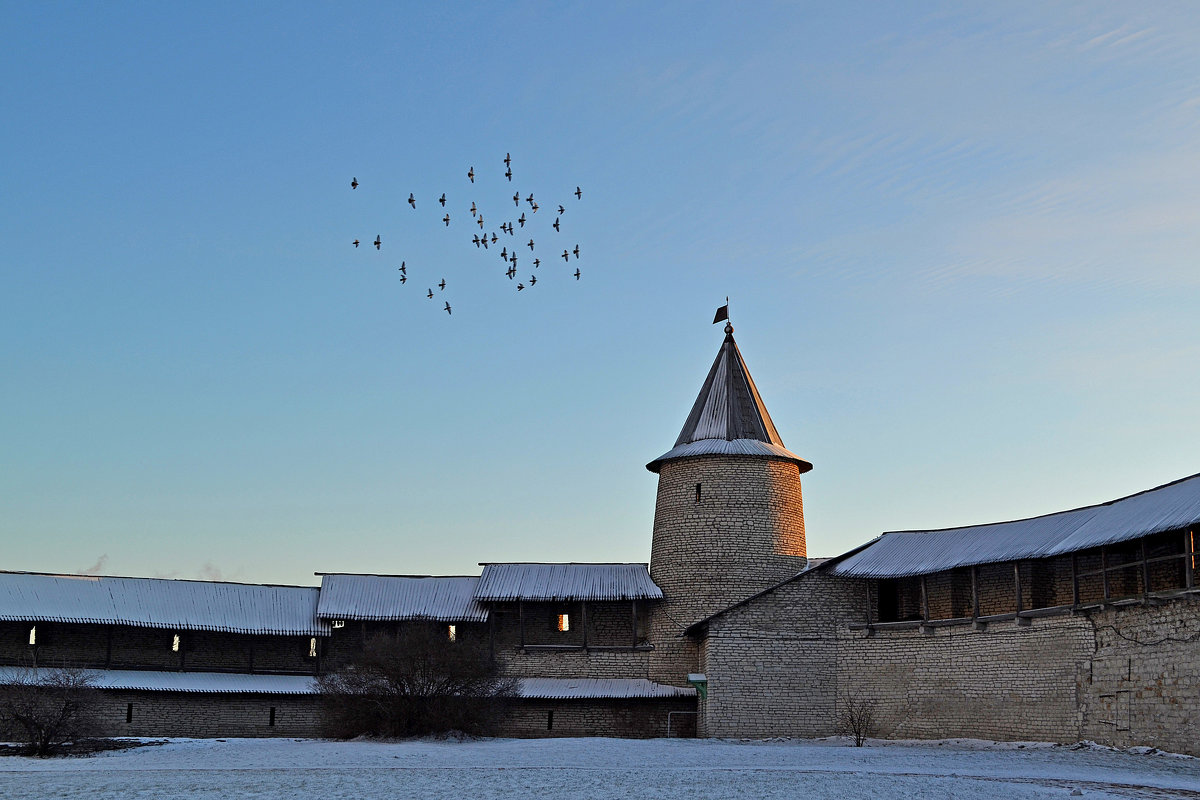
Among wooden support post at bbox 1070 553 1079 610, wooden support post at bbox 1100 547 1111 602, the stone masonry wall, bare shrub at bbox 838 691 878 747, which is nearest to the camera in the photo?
the stone masonry wall

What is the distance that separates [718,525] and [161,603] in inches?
519

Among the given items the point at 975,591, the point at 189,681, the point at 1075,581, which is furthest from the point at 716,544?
the point at 189,681

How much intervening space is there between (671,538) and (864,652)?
5636 mm

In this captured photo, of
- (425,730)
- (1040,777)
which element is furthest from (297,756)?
(1040,777)

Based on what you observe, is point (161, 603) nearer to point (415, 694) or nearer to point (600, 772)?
point (415, 694)

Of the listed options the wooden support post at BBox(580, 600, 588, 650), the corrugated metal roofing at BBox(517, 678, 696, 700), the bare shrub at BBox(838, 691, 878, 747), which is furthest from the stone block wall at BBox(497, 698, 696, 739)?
the bare shrub at BBox(838, 691, 878, 747)

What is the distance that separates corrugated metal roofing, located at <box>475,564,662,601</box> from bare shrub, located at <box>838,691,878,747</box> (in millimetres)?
5222

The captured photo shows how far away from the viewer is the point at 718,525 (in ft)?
105

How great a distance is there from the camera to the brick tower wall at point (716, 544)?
31.7 m

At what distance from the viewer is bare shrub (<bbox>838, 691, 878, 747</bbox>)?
27828 mm

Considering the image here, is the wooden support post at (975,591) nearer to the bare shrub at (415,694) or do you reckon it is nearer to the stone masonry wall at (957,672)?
the stone masonry wall at (957,672)

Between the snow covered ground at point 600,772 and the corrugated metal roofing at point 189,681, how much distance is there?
6481 millimetres

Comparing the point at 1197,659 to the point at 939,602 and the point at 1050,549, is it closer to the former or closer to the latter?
the point at 1050,549

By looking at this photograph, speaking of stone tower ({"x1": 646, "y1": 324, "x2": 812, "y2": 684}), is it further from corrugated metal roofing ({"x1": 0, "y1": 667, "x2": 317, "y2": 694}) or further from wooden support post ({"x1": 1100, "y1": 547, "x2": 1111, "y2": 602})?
wooden support post ({"x1": 1100, "y1": 547, "x2": 1111, "y2": 602})
